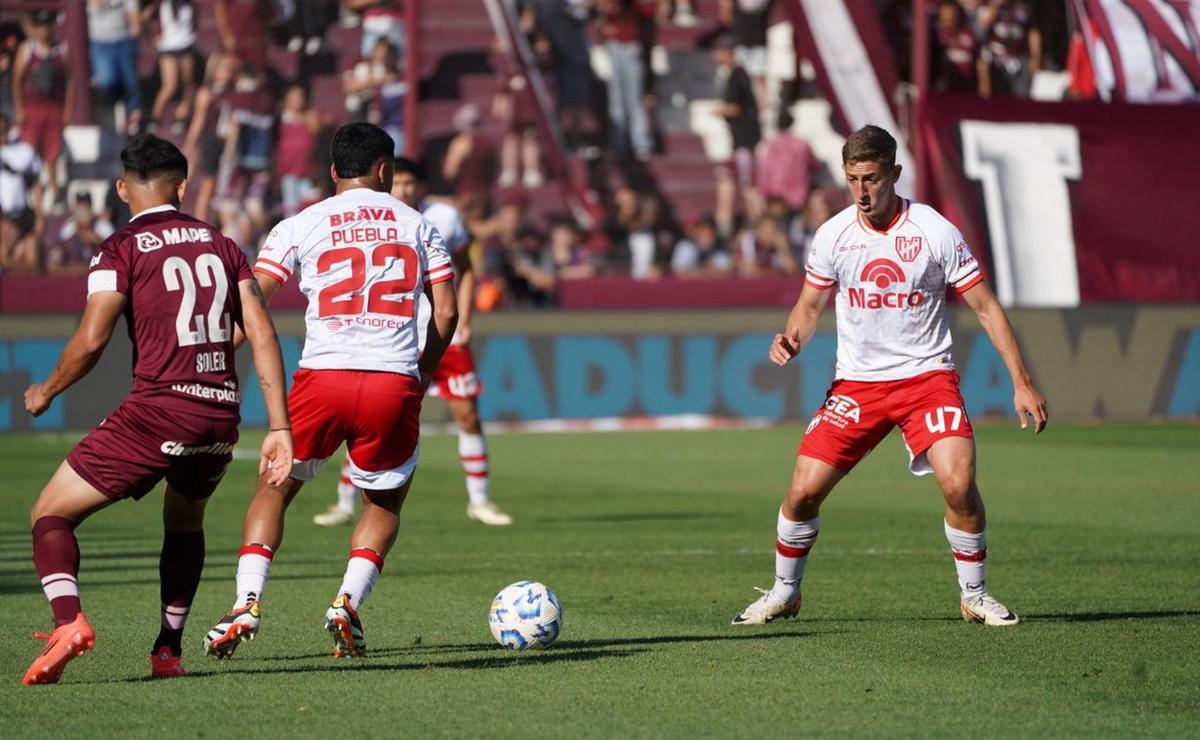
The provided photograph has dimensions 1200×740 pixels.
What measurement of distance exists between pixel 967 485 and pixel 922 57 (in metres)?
Result: 16.0

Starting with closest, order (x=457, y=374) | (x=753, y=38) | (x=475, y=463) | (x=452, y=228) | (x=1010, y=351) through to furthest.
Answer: (x=1010, y=351) → (x=452, y=228) → (x=457, y=374) → (x=475, y=463) → (x=753, y=38)

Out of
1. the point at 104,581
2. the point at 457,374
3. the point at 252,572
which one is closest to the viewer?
the point at 252,572

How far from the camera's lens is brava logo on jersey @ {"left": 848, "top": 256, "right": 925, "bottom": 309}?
8.31 metres

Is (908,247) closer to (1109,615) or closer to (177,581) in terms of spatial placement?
(1109,615)

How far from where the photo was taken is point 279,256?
24.5ft

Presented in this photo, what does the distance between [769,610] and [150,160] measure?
327cm

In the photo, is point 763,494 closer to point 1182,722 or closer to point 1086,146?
point 1182,722

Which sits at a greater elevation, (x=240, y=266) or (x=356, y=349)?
(x=240, y=266)

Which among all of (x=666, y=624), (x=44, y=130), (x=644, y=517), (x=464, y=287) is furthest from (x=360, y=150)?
(x=44, y=130)

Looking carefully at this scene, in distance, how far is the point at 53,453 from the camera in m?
18.7

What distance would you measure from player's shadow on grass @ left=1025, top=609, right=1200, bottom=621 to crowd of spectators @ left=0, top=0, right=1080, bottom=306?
14.3 metres

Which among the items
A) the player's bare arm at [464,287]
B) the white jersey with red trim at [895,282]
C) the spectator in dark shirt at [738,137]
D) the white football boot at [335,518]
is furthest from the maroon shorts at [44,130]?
the white jersey with red trim at [895,282]

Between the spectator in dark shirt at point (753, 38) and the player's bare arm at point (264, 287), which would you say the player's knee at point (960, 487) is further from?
the spectator in dark shirt at point (753, 38)

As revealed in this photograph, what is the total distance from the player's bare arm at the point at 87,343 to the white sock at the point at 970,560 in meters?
3.63
